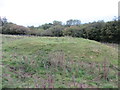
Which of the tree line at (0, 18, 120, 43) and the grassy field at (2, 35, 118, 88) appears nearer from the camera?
the grassy field at (2, 35, 118, 88)

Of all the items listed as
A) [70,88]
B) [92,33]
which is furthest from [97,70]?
[92,33]

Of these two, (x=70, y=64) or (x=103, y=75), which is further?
(x=70, y=64)

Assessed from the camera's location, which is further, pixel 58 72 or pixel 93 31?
pixel 93 31

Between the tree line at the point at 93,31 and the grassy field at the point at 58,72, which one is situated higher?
the tree line at the point at 93,31

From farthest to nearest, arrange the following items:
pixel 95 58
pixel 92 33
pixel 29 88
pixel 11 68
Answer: pixel 92 33 → pixel 95 58 → pixel 11 68 → pixel 29 88

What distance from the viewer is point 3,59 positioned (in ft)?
20.3

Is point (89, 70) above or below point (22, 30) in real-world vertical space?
below

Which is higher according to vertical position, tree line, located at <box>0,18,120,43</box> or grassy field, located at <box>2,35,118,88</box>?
tree line, located at <box>0,18,120,43</box>

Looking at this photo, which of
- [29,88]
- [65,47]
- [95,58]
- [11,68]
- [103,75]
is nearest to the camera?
[29,88]

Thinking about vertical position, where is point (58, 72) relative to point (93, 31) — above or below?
below

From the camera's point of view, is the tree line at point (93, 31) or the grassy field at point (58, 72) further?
the tree line at point (93, 31)

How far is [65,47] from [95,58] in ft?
6.11

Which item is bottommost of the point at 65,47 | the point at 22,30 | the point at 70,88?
the point at 70,88

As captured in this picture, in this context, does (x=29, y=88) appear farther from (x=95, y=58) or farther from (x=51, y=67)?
(x=95, y=58)
